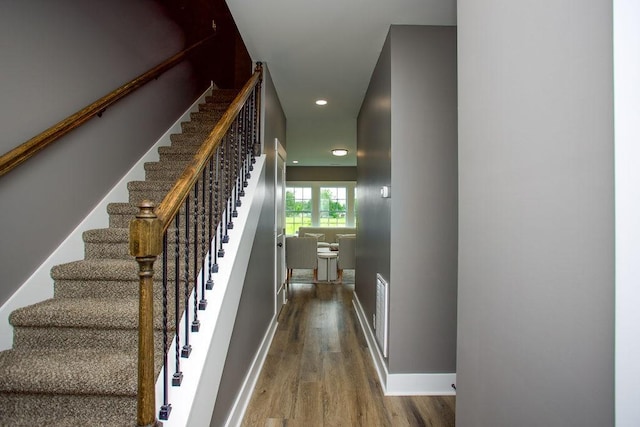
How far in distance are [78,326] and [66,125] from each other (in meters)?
1.16

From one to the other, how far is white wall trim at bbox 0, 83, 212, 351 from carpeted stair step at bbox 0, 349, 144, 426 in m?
0.37

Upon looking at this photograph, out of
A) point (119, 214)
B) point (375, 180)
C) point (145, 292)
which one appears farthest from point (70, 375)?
point (375, 180)

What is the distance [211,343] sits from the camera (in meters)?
1.40

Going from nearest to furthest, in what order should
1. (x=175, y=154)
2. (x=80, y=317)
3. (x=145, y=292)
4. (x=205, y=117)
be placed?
(x=145, y=292), (x=80, y=317), (x=175, y=154), (x=205, y=117)

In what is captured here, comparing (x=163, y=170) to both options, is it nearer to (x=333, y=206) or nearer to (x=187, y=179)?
(x=187, y=179)

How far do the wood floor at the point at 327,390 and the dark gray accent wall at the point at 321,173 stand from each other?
21.8 feet

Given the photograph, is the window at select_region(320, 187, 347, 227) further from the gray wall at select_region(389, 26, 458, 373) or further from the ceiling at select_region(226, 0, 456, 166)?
the gray wall at select_region(389, 26, 458, 373)

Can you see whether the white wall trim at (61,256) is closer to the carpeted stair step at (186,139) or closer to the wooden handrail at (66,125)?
the carpeted stair step at (186,139)

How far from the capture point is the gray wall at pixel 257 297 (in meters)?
1.79

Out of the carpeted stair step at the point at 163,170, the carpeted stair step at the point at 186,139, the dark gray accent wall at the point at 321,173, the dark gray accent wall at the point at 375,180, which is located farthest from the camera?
the dark gray accent wall at the point at 321,173

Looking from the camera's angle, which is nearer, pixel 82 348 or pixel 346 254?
pixel 82 348

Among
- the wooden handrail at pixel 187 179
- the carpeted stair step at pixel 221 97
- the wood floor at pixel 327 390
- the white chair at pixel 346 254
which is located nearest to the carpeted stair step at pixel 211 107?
the carpeted stair step at pixel 221 97

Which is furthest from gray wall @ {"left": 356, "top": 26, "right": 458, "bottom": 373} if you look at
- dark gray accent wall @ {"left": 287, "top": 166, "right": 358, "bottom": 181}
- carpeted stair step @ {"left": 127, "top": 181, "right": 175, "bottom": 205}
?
dark gray accent wall @ {"left": 287, "top": 166, "right": 358, "bottom": 181}

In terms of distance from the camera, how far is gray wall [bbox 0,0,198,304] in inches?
64.4
